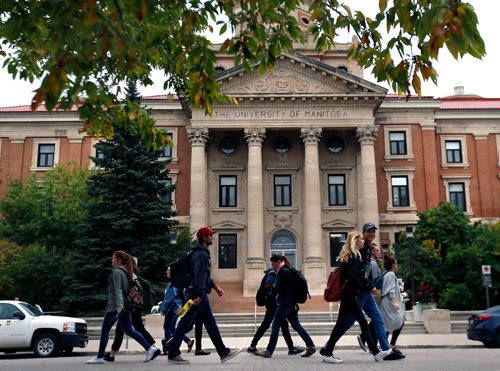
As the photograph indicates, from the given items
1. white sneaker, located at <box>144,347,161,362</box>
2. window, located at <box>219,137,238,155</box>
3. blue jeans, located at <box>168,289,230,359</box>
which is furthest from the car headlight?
window, located at <box>219,137,238,155</box>

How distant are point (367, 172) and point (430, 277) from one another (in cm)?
1148

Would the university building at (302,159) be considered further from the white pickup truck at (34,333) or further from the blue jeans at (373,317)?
the blue jeans at (373,317)

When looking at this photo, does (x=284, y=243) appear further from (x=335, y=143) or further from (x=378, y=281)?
(x=378, y=281)

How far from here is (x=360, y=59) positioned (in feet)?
24.8

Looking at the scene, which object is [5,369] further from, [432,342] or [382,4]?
[432,342]

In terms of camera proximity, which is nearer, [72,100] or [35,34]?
[72,100]

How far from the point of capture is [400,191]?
140 feet

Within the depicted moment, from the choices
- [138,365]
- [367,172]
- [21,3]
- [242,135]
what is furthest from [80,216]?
[21,3]

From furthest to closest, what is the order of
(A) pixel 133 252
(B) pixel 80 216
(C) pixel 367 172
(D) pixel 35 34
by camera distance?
(C) pixel 367 172 < (B) pixel 80 216 < (A) pixel 133 252 < (D) pixel 35 34

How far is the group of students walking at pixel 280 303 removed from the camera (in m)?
9.19

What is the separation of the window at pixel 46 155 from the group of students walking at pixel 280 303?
114 ft

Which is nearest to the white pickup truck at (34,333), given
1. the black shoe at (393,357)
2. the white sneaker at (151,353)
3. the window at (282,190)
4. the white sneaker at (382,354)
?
the white sneaker at (151,353)

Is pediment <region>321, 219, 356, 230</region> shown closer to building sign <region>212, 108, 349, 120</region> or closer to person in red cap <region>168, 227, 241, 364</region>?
building sign <region>212, 108, 349, 120</region>

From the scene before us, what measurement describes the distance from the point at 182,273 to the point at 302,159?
1306 inches
